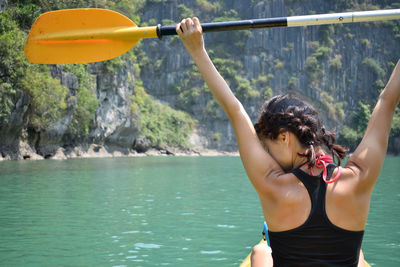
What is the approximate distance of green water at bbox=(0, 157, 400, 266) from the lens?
4.25m

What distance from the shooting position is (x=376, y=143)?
4.30ft

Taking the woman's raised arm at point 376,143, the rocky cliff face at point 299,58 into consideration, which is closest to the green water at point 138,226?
the woman's raised arm at point 376,143

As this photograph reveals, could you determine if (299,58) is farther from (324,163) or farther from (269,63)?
(324,163)

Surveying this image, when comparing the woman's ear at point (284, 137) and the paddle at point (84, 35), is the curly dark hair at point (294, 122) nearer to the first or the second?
the woman's ear at point (284, 137)

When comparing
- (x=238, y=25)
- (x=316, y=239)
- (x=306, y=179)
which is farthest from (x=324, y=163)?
(x=238, y=25)

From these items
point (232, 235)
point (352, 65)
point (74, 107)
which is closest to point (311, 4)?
point (352, 65)

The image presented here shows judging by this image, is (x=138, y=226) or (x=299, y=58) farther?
(x=299, y=58)

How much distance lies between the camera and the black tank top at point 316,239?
1.27 metres

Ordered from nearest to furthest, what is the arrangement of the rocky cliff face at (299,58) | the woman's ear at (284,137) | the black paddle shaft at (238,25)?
the woman's ear at (284,137)
the black paddle shaft at (238,25)
the rocky cliff face at (299,58)

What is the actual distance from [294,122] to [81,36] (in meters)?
1.43

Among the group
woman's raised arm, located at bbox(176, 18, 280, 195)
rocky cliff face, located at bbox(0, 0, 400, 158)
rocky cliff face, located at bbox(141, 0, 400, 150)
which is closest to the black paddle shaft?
woman's raised arm, located at bbox(176, 18, 280, 195)

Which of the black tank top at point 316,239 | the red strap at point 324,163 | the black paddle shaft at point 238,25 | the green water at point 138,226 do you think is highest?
the black paddle shaft at point 238,25

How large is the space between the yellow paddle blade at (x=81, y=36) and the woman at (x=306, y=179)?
1.05 m

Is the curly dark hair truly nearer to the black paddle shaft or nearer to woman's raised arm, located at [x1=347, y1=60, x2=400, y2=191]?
woman's raised arm, located at [x1=347, y1=60, x2=400, y2=191]
